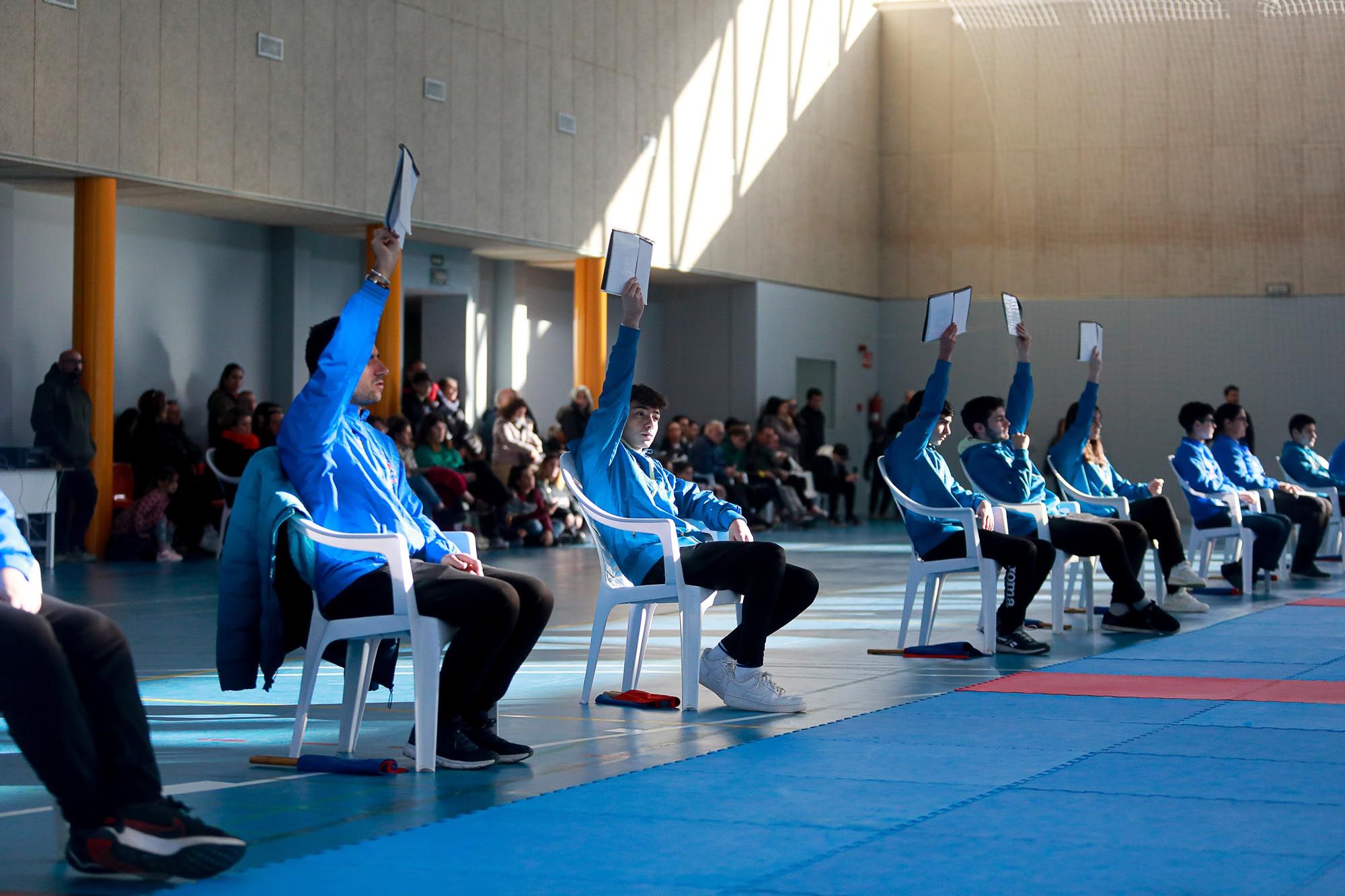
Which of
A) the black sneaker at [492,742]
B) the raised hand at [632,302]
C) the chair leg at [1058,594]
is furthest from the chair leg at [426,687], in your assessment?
the chair leg at [1058,594]

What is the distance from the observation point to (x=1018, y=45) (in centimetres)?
2125

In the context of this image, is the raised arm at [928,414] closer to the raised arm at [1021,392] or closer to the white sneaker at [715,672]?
the raised arm at [1021,392]

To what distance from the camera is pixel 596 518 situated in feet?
18.2

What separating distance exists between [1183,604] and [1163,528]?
426 mm

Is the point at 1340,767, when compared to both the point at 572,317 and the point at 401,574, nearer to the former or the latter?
the point at 401,574

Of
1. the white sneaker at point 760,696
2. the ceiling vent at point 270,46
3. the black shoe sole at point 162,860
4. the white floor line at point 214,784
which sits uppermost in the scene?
the ceiling vent at point 270,46

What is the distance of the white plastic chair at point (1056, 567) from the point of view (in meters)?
7.66

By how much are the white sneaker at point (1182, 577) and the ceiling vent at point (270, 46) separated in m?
7.57

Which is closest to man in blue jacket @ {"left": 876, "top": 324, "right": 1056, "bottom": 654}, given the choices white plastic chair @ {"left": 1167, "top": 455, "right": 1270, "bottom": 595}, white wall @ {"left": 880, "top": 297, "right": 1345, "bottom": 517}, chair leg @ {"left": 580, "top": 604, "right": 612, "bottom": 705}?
chair leg @ {"left": 580, "top": 604, "right": 612, "bottom": 705}

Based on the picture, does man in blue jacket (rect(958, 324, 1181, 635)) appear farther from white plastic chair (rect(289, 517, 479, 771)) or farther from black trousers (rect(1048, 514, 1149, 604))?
white plastic chair (rect(289, 517, 479, 771))

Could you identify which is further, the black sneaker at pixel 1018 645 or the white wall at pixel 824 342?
the white wall at pixel 824 342

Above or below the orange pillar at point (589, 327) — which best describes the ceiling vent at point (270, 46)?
above

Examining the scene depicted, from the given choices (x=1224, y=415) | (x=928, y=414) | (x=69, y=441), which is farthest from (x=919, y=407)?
(x=69, y=441)

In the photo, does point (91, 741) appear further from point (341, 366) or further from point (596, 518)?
point (596, 518)
